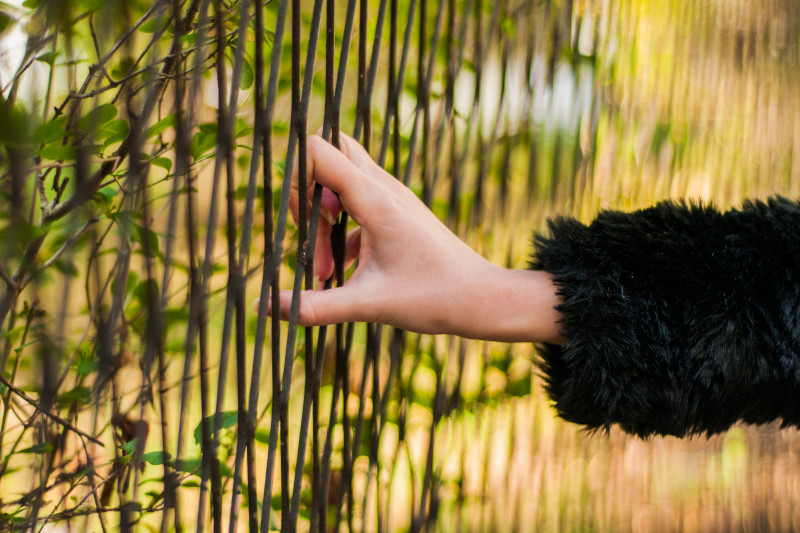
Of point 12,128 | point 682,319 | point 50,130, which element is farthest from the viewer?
point 682,319

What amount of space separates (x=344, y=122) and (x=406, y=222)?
2.93 feet

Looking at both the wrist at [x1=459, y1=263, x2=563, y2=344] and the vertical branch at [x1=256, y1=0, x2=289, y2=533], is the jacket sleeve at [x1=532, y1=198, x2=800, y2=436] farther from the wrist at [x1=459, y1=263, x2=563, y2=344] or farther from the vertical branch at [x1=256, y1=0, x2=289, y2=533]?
the vertical branch at [x1=256, y1=0, x2=289, y2=533]

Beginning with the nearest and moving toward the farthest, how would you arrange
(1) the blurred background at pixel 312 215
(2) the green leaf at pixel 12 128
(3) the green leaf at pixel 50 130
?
(2) the green leaf at pixel 12 128, (3) the green leaf at pixel 50 130, (1) the blurred background at pixel 312 215

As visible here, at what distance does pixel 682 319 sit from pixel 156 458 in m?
0.66

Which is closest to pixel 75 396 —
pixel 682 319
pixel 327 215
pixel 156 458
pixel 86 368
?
pixel 86 368

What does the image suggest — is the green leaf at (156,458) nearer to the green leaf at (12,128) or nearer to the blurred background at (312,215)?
the blurred background at (312,215)

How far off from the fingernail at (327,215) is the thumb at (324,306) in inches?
4.0

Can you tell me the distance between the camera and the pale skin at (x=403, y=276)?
2.24 ft

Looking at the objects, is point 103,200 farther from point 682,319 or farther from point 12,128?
point 682,319

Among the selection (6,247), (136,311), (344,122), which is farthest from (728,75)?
(6,247)

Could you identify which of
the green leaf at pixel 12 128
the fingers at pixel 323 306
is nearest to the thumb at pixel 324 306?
the fingers at pixel 323 306

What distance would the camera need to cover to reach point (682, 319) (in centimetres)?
80

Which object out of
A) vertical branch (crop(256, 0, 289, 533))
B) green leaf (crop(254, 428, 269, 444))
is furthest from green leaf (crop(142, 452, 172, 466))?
green leaf (crop(254, 428, 269, 444))

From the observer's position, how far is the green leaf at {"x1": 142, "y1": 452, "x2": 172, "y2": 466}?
2.01 ft
